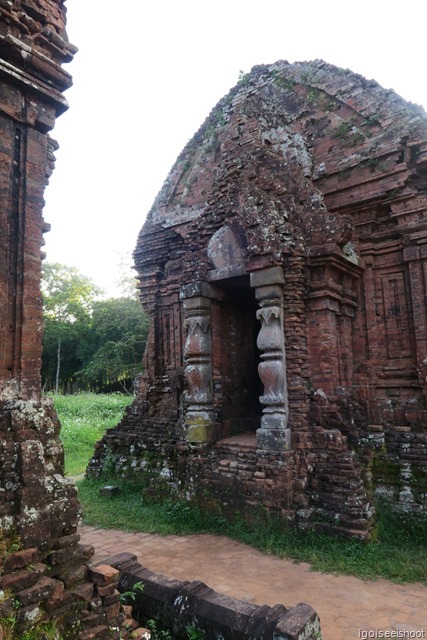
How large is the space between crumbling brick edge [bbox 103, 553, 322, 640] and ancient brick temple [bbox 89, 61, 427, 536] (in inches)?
101

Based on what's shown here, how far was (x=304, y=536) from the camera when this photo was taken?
620 centimetres

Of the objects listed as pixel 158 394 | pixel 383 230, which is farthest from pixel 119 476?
pixel 383 230

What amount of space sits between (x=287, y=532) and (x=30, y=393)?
438 cm

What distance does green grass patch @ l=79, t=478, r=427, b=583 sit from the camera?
540 centimetres

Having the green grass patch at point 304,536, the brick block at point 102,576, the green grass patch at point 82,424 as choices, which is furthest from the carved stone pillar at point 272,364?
the green grass patch at point 82,424

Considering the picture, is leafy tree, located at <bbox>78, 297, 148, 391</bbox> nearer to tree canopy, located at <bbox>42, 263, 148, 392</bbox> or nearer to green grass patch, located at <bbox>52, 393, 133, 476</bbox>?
tree canopy, located at <bbox>42, 263, 148, 392</bbox>

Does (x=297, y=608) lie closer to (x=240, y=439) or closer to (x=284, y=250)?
(x=240, y=439)

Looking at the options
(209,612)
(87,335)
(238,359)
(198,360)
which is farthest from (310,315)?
(87,335)

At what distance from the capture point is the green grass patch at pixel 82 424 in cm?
1426

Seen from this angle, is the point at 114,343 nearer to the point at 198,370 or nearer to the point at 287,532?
the point at 198,370

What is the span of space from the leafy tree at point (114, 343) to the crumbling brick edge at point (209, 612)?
28.6 metres

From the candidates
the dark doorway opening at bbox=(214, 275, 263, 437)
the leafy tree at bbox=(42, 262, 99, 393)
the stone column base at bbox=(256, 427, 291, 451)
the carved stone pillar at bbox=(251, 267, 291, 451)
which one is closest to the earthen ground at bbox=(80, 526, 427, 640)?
the stone column base at bbox=(256, 427, 291, 451)

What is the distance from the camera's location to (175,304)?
10.7 meters

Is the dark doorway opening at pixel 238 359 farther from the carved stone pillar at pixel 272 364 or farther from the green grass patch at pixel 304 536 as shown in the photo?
the green grass patch at pixel 304 536
